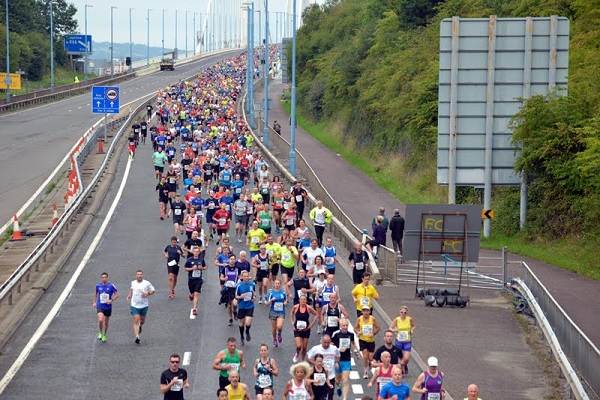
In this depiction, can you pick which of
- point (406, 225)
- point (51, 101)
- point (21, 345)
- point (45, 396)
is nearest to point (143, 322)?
point (21, 345)

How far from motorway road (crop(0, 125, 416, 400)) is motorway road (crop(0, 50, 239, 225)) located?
12054 millimetres

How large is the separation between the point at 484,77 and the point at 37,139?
128ft

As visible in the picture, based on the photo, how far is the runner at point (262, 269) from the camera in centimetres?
2495

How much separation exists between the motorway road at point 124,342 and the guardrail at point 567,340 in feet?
8.60

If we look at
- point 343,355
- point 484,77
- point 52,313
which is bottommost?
point 52,313

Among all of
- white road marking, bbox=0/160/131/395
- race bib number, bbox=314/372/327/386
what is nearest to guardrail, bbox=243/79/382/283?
white road marking, bbox=0/160/131/395

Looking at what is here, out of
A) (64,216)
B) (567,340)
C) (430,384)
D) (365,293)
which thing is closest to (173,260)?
(365,293)

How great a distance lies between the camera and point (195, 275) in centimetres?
2409

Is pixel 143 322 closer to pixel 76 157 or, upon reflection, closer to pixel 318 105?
pixel 76 157

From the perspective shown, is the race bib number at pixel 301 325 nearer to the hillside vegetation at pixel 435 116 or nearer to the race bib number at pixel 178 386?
the race bib number at pixel 178 386

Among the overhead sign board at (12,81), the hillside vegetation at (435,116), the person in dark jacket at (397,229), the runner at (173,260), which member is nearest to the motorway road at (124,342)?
the runner at (173,260)

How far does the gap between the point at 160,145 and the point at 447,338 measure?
29.6 metres

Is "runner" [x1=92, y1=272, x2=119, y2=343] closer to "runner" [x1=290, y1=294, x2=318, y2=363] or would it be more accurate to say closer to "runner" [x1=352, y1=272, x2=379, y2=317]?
"runner" [x1=290, y1=294, x2=318, y2=363]

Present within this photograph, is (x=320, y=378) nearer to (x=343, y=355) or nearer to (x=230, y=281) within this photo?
(x=343, y=355)
